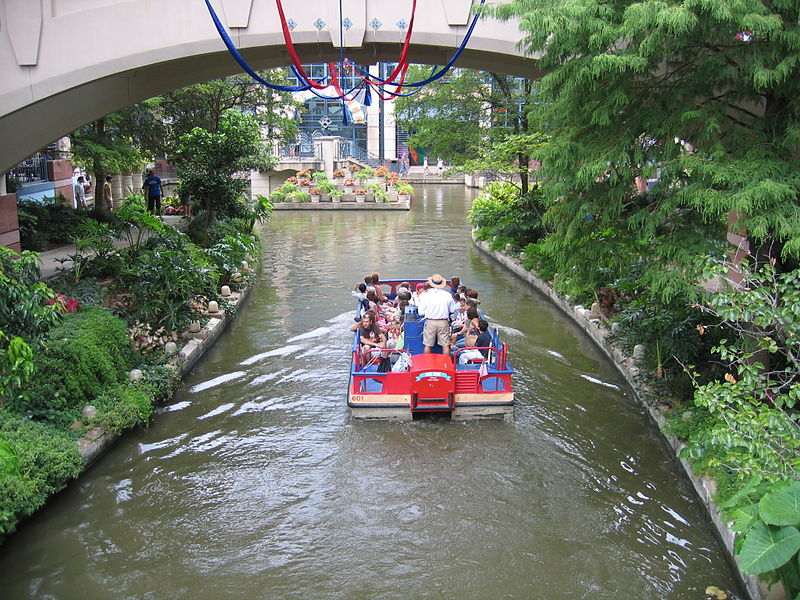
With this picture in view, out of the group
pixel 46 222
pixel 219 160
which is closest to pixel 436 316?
pixel 219 160

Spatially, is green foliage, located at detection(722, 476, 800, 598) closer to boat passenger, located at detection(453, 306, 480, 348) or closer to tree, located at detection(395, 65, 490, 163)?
boat passenger, located at detection(453, 306, 480, 348)

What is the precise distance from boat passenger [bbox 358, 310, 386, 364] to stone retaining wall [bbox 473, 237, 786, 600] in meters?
4.36

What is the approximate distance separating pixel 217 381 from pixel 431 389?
4711 millimetres

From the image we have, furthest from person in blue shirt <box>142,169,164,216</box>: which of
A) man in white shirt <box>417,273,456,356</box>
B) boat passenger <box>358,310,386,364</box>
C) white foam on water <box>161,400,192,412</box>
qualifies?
man in white shirt <box>417,273,456,356</box>

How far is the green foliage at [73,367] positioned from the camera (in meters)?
9.84

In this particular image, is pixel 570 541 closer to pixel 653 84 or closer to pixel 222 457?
pixel 222 457

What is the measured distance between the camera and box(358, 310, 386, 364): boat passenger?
1235 cm

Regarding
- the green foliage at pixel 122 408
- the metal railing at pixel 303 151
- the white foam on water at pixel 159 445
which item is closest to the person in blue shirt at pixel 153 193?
the green foliage at pixel 122 408

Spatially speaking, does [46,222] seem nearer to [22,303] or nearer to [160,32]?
[160,32]

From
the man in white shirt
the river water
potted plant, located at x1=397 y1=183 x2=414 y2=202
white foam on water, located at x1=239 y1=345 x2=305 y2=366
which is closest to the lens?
the river water

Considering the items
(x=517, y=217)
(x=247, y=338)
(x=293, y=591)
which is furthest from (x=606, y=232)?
(x=517, y=217)

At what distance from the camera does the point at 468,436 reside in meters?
→ 11.0

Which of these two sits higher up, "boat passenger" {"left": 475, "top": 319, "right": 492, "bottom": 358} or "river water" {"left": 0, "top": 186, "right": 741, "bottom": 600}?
"boat passenger" {"left": 475, "top": 319, "right": 492, "bottom": 358}

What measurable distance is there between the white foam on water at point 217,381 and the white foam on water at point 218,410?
3.16 ft
